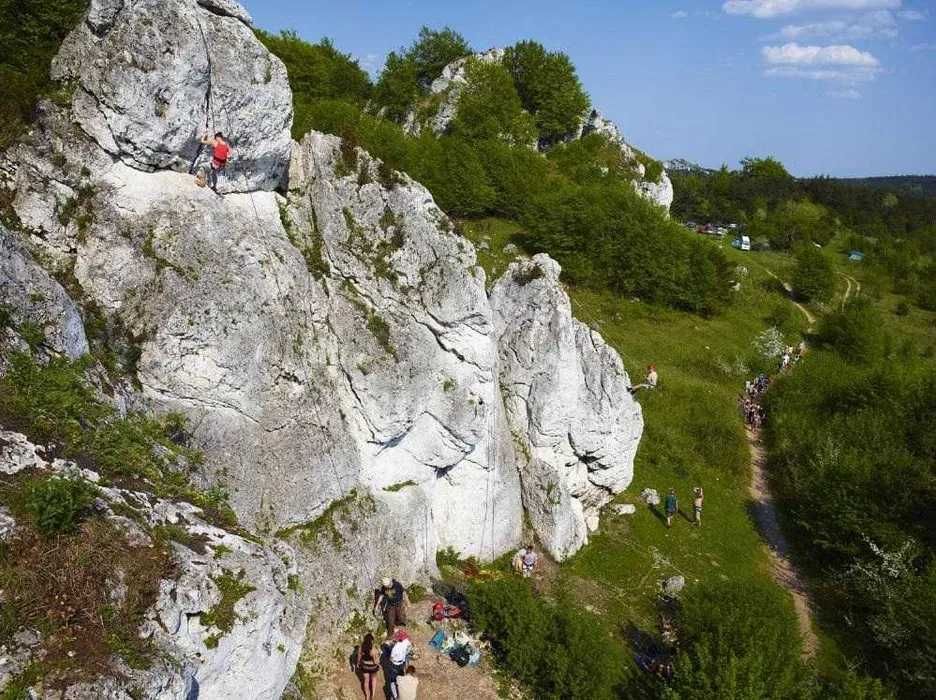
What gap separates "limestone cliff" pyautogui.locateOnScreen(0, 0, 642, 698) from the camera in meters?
12.0

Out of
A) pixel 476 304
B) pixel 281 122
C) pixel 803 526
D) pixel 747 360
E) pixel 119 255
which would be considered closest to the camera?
pixel 119 255

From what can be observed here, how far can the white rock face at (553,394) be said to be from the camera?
21062 millimetres

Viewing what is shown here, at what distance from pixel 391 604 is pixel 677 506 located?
16735mm

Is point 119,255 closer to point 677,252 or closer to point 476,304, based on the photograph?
point 476,304

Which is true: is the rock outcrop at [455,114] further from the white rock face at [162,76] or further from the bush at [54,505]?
the bush at [54,505]

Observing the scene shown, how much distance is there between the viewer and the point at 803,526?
26.0 m

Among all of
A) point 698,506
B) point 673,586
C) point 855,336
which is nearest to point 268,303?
→ point 673,586

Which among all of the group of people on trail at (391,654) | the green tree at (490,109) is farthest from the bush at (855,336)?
the group of people on trail at (391,654)

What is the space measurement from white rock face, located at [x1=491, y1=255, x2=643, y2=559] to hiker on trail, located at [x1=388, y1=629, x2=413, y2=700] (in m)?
8.70

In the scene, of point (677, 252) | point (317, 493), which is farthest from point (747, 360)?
point (317, 493)

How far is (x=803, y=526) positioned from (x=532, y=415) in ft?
44.0

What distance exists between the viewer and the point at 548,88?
6194 centimetres

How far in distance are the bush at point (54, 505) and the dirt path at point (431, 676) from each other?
24.3 ft

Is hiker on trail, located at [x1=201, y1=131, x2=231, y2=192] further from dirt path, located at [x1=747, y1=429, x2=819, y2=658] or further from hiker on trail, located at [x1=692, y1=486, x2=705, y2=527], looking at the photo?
hiker on trail, located at [x1=692, y1=486, x2=705, y2=527]
